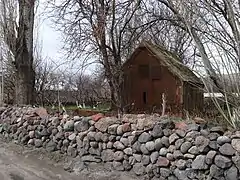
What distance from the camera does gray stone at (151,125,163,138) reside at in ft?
20.2

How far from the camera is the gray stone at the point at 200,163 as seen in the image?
17.7ft

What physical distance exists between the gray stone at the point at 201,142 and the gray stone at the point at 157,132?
77 cm

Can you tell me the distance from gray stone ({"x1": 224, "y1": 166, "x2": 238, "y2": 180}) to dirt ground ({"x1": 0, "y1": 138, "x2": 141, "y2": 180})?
176 cm

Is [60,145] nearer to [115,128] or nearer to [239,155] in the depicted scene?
[115,128]

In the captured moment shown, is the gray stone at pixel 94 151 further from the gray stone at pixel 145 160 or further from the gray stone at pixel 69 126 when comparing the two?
the gray stone at pixel 145 160

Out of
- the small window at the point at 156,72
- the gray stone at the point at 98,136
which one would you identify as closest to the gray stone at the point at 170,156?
the gray stone at the point at 98,136

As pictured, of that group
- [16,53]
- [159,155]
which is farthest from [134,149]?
A: [16,53]

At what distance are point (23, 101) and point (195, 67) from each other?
777cm

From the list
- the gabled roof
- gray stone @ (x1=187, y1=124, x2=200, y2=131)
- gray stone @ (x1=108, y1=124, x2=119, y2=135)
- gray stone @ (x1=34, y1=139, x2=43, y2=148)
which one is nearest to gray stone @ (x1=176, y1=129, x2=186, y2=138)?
gray stone @ (x1=187, y1=124, x2=200, y2=131)

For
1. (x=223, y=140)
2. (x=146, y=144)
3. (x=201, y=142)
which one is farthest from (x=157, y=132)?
(x=223, y=140)

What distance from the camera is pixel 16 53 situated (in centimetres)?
1246

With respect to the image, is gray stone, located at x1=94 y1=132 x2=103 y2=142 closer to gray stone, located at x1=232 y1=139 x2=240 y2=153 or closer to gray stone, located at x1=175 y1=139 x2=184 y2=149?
gray stone, located at x1=175 y1=139 x2=184 y2=149

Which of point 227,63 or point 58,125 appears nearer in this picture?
point 227,63

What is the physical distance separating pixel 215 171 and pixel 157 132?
1.28 m
